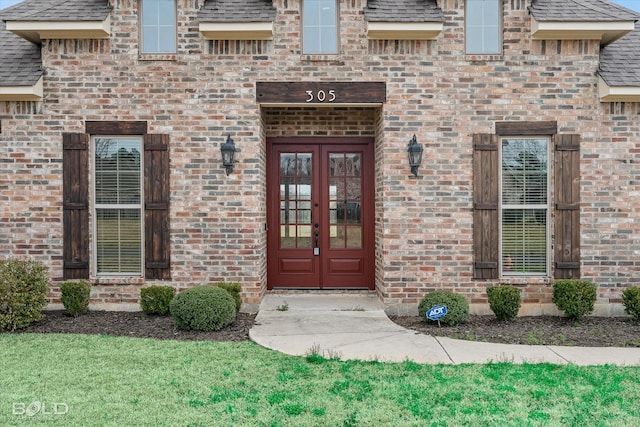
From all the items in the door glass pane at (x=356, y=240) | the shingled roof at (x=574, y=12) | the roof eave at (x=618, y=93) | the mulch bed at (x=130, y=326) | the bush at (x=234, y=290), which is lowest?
the mulch bed at (x=130, y=326)

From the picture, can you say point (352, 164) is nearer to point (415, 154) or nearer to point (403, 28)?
point (415, 154)

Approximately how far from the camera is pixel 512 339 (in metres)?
6.22

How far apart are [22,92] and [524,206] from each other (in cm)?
742

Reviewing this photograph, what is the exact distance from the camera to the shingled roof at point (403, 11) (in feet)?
23.9

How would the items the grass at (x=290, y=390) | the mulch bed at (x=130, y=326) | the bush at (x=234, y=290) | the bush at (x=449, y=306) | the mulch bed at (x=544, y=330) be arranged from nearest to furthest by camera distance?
the grass at (x=290, y=390), the mulch bed at (x=544, y=330), the mulch bed at (x=130, y=326), the bush at (x=449, y=306), the bush at (x=234, y=290)

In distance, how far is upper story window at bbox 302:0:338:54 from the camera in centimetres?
764

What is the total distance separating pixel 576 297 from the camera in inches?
279

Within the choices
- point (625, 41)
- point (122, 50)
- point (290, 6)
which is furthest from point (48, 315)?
point (625, 41)

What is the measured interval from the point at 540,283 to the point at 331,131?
399 centimetres

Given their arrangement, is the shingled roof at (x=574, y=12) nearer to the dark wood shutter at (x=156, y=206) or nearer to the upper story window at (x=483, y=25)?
the upper story window at (x=483, y=25)

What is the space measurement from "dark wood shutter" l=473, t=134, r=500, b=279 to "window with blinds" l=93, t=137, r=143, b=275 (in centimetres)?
498

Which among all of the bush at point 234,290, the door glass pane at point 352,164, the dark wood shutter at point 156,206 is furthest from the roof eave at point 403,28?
the bush at point 234,290

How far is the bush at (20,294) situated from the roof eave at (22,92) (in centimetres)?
237

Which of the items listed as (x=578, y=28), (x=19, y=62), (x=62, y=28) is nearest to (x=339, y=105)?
(x=578, y=28)
